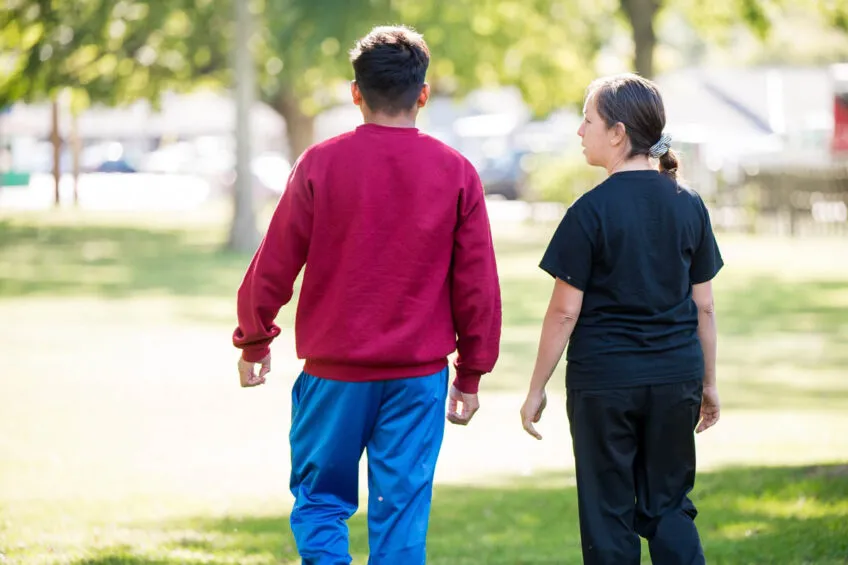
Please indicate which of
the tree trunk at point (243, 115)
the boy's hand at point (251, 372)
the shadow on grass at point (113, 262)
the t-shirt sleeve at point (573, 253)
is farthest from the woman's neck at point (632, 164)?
the tree trunk at point (243, 115)

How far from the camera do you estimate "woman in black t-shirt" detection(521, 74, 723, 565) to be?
416 centimetres

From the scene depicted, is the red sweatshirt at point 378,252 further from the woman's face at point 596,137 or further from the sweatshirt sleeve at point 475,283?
the woman's face at point 596,137

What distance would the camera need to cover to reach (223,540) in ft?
20.3

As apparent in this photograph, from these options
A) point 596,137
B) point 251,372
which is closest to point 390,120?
point 596,137

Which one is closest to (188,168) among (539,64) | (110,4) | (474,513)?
(539,64)

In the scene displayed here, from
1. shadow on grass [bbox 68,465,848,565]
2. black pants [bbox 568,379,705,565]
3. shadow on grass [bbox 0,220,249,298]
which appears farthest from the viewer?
shadow on grass [bbox 0,220,249,298]

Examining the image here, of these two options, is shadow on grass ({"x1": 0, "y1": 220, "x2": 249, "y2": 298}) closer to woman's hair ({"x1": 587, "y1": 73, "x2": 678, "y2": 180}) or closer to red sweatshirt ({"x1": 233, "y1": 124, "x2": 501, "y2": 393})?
red sweatshirt ({"x1": 233, "y1": 124, "x2": 501, "y2": 393})

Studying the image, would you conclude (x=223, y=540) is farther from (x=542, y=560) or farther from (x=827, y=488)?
(x=827, y=488)

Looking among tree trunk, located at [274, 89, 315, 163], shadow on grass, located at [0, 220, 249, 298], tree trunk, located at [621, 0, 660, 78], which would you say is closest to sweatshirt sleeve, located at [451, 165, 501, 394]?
shadow on grass, located at [0, 220, 249, 298]

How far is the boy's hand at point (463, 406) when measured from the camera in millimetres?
4340

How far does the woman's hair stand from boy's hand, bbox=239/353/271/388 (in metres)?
1.30

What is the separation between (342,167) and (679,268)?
1.07m

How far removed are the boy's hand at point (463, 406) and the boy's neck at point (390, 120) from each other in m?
0.85

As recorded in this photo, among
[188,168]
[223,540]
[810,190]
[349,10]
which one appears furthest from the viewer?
[188,168]
